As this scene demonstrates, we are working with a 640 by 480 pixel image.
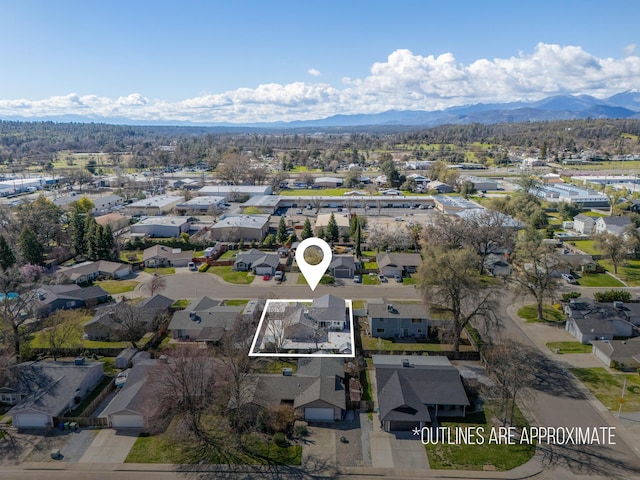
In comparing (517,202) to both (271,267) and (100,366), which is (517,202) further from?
(100,366)

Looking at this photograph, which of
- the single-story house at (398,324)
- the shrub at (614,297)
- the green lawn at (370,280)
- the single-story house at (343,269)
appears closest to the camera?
the single-story house at (398,324)

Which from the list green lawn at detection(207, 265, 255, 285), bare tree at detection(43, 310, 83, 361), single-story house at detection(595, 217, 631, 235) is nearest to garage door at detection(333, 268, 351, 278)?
green lawn at detection(207, 265, 255, 285)

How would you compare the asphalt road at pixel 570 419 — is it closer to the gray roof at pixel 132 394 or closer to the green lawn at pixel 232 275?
the gray roof at pixel 132 394

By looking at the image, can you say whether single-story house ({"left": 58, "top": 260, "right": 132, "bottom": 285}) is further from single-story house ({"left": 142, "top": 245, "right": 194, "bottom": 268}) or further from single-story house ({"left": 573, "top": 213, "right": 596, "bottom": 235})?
single-story house ({"left": 573, "top": 213, "right": 596, "bottom": 235})

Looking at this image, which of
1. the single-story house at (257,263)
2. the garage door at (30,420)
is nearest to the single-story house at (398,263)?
the single-story house at (257,263)

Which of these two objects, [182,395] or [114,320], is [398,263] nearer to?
[114,320]

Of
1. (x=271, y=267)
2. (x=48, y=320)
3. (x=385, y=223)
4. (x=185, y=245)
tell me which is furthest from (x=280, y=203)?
(x=48, y=320)

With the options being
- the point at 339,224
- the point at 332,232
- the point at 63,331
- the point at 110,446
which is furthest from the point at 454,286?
the point at 339,224
